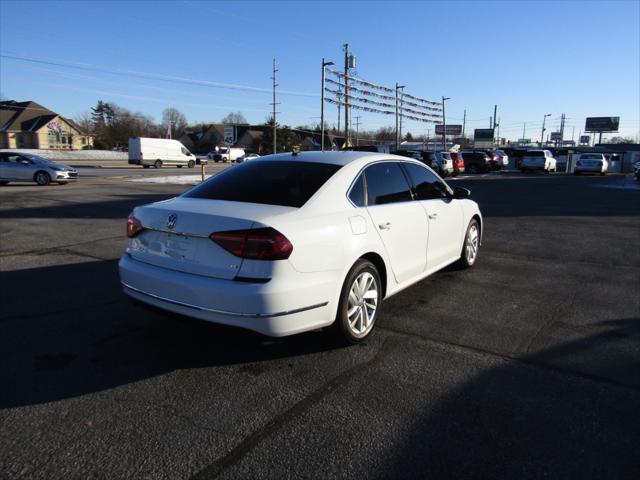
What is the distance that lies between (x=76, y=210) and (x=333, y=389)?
11.2 m

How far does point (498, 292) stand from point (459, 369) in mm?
2298

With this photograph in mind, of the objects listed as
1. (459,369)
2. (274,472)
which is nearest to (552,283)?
(459,369)

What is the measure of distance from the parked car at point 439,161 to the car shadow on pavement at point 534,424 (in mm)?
27876

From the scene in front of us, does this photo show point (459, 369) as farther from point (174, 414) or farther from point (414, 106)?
point (414, 106)

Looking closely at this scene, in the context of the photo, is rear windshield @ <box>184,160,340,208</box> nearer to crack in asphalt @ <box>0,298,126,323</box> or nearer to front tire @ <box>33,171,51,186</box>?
crack in asphalt @ <box>0,298,126,323</box>

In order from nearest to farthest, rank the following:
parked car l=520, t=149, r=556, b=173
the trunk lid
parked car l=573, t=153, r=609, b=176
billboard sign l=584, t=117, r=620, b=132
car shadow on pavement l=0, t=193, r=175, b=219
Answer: the trunk lid
car shadow on pavement l=0, t=193, r=175, b=219
parked car l=573, t=153, r=609, b=176
parked car l=520, t=149, r=556, b=173
billboard sign l=584, t=117, r=620, b=132

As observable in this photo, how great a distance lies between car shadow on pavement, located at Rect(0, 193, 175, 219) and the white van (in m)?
29.0

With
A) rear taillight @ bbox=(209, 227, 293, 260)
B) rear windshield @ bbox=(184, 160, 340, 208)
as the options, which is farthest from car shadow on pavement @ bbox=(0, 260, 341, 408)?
rear windshield @ bbox=(184, 160, 340, 208)

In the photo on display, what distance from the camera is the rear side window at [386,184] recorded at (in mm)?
4395

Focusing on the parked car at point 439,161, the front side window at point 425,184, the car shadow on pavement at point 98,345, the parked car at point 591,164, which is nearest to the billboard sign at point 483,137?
the parked car at point 591,164

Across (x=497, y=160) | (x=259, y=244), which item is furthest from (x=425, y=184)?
(x=497, y=160)

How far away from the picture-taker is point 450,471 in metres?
2.47

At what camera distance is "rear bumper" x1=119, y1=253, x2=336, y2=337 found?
3244 mm

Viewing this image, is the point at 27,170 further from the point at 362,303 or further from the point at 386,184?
the point at 362,303
